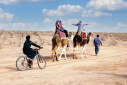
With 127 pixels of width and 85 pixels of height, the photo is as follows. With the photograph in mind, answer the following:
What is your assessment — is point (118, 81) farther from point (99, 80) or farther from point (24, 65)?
point (24, 65)

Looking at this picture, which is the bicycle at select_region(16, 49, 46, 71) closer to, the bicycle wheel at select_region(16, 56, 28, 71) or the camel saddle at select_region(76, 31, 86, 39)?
the bicycle wheel at select_region(16, 56, 28, 71)

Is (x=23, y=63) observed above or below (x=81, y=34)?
below

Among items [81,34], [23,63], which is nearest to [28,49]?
[23,63]

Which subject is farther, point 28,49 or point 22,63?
point 28,49

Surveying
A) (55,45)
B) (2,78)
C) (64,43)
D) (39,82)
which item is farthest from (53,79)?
(64,43)

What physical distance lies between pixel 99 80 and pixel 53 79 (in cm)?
220

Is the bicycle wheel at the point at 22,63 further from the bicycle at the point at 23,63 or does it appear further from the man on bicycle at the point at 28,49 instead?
the man on bicycle at the point at 28,49

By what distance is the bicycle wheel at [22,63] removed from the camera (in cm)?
1164

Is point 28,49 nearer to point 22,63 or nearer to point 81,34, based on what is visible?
point 22,63

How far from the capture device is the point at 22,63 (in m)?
11.7

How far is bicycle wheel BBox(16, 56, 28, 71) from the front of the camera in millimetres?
11643

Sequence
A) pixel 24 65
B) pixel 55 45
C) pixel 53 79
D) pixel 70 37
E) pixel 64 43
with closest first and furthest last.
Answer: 1. pixel 53 79
2. pixel 24 65
3. pixel 55 45
4. pixel 64 43
5. pixel 70 37

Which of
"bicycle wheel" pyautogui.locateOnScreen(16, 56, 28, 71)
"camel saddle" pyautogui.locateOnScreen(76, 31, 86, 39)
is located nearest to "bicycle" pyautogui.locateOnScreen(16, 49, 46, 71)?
"bicycle wheel" pyautogui.locateOnScreen(16, 56, 28, 71)

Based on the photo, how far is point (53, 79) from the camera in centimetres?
938
